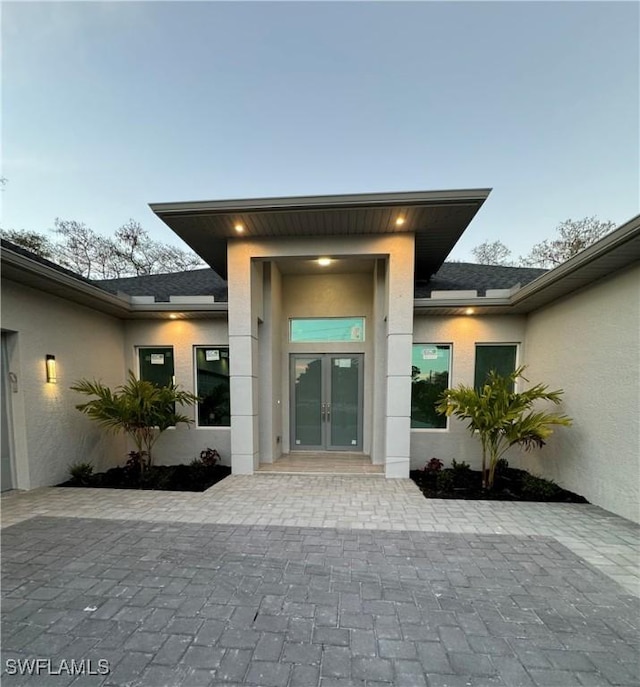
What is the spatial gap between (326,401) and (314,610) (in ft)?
15.1

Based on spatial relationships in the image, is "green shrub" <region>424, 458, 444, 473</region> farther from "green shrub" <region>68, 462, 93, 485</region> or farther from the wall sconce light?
the wall sconce light

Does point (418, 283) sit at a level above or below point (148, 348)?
above

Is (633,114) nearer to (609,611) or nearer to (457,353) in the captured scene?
(457,353)

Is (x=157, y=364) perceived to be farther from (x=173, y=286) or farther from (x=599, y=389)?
(x=599, y=389)

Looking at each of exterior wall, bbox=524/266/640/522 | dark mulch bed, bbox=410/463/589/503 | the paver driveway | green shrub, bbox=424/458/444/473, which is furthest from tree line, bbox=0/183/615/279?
the paver driveway

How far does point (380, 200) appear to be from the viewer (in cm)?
412

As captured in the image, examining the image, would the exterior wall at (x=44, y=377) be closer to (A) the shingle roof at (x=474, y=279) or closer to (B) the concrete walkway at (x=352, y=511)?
(B) the concrete walkway at (x=352, y=511)

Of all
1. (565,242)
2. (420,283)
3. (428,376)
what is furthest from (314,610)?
(565,242)

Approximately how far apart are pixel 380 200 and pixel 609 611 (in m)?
4.48

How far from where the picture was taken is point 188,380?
20.6ft

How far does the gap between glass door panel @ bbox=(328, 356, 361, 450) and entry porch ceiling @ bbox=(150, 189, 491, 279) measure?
2.83 meters

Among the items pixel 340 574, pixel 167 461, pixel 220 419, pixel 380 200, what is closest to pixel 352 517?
pixel 340 574

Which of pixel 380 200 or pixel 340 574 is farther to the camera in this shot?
pixel 380 200

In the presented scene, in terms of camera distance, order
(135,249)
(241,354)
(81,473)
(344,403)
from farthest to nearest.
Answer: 1. (135,249)
2. (344,403)
3. (241,354)
4. (81,473)
